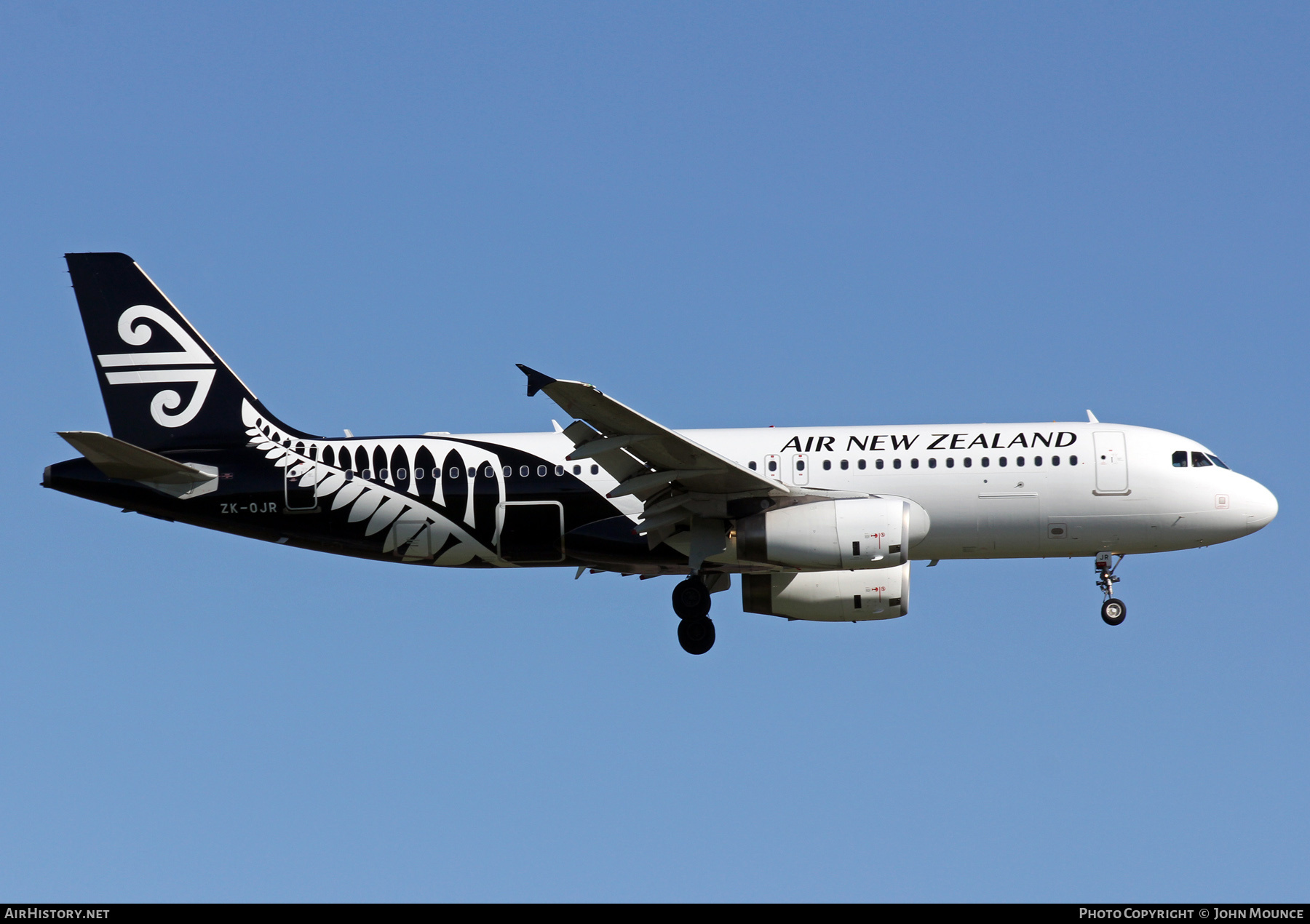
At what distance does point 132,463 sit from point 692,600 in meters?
13.0

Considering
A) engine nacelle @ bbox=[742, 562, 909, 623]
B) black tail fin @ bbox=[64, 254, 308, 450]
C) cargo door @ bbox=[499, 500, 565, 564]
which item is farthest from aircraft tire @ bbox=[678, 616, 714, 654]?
black tail fin @ bbox=[64, 254, 308, 450]

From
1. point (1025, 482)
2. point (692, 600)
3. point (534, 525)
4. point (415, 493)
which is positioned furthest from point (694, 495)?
point (1025, 482)

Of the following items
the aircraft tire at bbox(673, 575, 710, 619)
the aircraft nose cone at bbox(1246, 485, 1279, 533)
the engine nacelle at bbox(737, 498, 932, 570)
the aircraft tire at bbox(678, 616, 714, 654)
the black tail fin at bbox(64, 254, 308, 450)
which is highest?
the black tail fin at bbox(64, 254, 308, 450)

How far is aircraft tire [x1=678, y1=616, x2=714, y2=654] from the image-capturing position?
3359cm

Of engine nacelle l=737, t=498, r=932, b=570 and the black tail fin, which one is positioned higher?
the black tail fin

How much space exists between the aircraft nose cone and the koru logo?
24558 millimetres

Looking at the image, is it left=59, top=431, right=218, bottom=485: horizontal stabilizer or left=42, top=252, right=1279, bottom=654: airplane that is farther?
left=42, top=252, right=1279, bottom=654: airplane

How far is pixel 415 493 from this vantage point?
33.3 meters

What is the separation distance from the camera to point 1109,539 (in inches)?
1296

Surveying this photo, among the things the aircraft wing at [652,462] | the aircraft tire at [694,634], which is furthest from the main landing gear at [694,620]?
the aircraft wing at [652,462]

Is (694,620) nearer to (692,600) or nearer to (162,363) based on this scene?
(692,600)

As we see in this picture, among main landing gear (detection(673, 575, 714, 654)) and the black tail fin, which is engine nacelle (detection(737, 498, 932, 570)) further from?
the black tail fin

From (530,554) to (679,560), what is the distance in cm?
338
